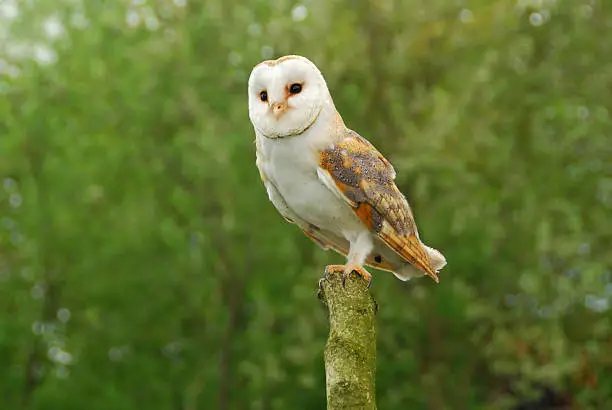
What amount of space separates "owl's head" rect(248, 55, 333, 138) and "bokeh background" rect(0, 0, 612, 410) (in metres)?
5.23

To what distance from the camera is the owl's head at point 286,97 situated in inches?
99.2

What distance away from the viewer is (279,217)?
8383 millimetres

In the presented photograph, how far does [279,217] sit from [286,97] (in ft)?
19.3

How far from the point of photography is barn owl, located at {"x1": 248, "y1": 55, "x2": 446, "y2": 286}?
2.54 m

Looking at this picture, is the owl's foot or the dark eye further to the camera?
the owl's foot

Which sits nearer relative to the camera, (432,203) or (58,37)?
(432,203)

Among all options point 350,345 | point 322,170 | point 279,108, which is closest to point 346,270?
point 350,345

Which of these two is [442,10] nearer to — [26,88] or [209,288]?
[209,288]

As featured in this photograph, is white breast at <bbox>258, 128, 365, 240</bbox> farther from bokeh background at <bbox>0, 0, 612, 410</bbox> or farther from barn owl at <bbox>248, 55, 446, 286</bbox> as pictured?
bokeh background at <bbox>0, 0, 612, 410</bbox>

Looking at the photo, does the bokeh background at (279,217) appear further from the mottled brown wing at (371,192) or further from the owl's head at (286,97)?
the owl's head at (286,97)

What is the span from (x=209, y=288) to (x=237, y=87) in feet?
6.86

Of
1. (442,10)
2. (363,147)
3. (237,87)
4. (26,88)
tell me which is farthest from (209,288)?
(363,147)

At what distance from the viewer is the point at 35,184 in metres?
→ 8.58

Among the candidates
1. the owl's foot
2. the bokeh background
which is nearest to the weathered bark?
the owl's foot
